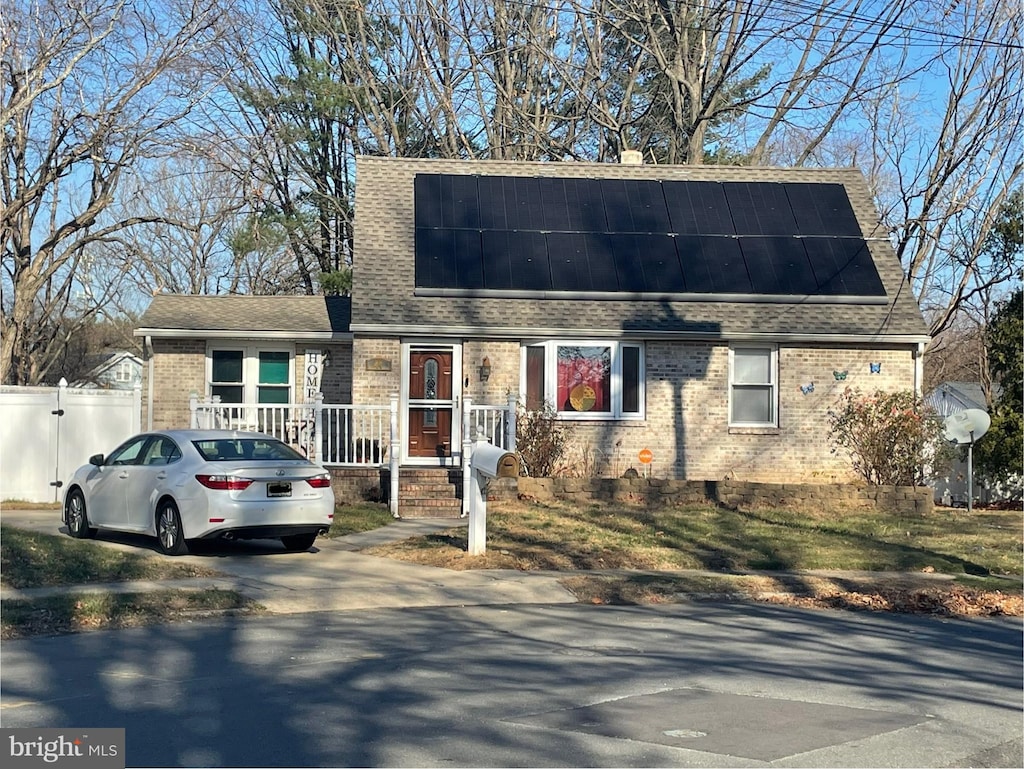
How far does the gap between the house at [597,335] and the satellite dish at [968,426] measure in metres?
1.46

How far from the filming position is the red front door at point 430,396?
2105 centimetres

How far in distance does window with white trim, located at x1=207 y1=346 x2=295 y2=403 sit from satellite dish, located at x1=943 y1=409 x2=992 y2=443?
11882 mm

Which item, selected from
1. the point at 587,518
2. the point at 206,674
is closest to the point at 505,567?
the point at 587,518

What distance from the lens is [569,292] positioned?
70.6ft

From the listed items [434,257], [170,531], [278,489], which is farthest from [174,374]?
[278,489]

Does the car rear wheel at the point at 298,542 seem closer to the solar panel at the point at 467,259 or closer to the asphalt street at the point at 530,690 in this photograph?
the asphalt street at the point at 530,690

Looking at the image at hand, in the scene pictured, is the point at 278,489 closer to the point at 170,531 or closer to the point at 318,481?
the point at 318,481

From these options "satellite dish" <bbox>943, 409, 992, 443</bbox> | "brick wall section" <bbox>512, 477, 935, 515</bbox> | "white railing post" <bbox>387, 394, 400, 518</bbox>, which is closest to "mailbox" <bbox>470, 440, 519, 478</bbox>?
"white railing post" <bbox>387, 394, 400, 518</bbox>

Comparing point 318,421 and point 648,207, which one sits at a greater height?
point 648,207

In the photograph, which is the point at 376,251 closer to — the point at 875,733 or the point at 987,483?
the point at 987,483

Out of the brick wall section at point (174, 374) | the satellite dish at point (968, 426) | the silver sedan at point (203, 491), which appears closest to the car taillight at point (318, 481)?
the silver sedan at point (203, 491)

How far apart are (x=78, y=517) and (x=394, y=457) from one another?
5032mm

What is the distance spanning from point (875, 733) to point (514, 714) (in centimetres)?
210

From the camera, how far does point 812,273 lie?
2233 centimetres
